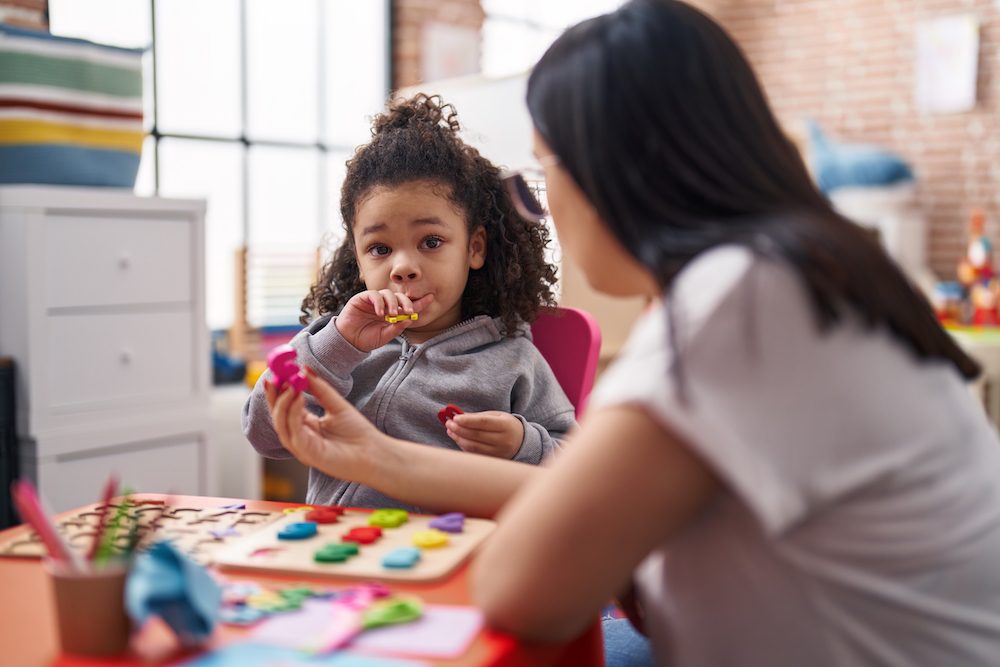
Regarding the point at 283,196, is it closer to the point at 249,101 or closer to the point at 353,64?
the point at 249,101

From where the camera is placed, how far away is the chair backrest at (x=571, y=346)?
1.64m

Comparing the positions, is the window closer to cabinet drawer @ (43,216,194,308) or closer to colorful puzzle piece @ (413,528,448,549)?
cabinet drawer @ (43,216,194,308)

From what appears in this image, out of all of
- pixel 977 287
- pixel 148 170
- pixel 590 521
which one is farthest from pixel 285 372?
pixel 977 287

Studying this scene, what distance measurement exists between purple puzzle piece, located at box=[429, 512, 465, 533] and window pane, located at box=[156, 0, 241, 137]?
9.91ft

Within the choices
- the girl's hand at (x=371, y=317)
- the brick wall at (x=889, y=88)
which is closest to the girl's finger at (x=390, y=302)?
the girl's hand at (x=371, y=317)

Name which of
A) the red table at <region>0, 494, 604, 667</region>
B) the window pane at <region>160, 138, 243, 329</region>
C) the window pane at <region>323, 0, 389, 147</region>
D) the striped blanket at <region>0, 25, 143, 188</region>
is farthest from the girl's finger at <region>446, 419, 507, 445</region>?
the window pane at <region>323, 0, 389, 147</region>

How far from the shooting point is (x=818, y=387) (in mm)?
708

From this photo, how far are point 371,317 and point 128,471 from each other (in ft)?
5.02

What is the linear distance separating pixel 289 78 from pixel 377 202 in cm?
289

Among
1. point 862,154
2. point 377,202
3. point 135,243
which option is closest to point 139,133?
point 135,243

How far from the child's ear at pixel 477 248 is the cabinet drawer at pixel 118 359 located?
1.36 meters

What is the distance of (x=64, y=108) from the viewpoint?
2492 mm

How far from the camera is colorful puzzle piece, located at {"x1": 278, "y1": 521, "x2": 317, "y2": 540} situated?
1.00 meters

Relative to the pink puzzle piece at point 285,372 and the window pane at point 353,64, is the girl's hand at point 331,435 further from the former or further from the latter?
the window pane at point 353,64
